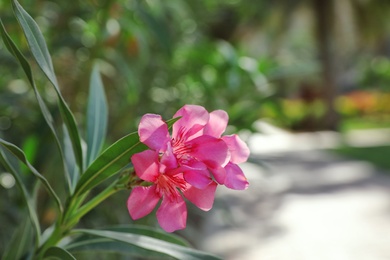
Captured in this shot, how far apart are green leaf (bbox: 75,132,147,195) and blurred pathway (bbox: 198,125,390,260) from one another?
739 millimetres

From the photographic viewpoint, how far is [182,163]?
2.10 feet

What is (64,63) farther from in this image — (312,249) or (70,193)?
(312,249)

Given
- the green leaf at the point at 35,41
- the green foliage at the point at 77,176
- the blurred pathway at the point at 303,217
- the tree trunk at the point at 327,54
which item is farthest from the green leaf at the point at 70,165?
the tree trunk at the point at 327,54

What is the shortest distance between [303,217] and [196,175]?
14.1 feet

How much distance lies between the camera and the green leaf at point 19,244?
100cm

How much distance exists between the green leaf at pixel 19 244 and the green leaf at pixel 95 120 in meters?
0.21

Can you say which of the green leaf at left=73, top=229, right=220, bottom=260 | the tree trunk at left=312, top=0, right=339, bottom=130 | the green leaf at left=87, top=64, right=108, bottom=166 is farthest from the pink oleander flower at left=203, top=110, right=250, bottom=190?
the tree trunk at left=312, top=0, right=339, bottom=130

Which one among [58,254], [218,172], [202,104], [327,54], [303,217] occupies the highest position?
[327,54]

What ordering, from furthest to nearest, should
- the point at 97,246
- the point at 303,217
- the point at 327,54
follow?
the point at 327,54, the point at 303,217, the point at 97,246

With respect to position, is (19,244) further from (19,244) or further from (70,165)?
(70,165)

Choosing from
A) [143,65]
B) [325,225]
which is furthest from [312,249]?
[143,65]

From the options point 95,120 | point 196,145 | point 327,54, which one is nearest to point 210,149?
point 196,145

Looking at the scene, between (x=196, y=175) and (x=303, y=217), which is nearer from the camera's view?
(x=196, y=175)

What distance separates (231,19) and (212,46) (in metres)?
11.9
